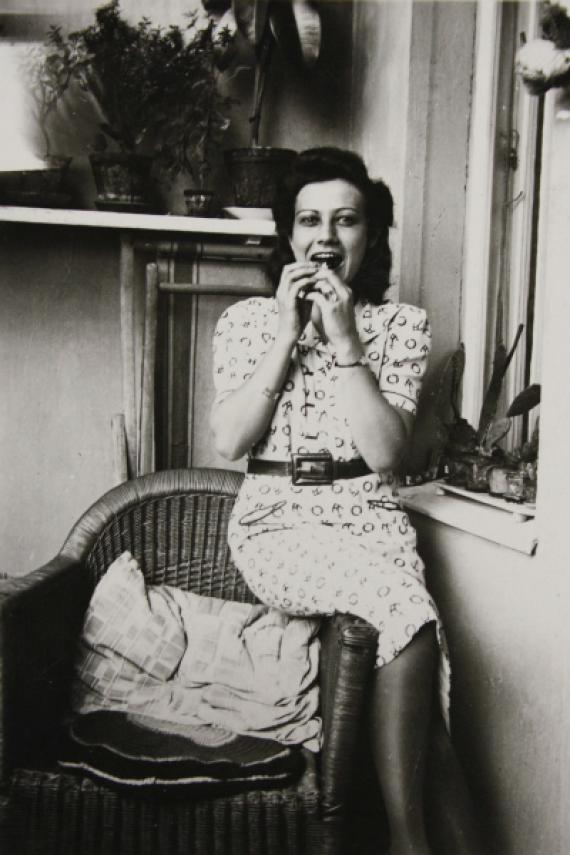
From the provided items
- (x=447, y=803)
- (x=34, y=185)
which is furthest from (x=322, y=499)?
(x=34, y=185)

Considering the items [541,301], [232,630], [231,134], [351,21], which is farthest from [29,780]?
[351,21]

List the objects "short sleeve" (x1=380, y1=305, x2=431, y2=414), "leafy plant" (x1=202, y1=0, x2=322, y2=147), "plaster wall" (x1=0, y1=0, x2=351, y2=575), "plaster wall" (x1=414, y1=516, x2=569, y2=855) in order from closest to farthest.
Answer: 1. "plaster wall" (x1=414, y1=516, x2=569, y2=855)
2. "short sleeve" (x1=380, y1=305, x2=431, y2=414)
3. "leafy plant" (x1=202, y1=0, x2=322, y2=147)
4. "plaster wall" (x1=0, y1=0, x2=351, y2=575)

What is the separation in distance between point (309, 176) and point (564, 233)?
608 millimetres

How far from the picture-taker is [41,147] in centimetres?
225

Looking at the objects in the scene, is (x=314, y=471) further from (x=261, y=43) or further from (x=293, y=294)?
(x=261, y=43)

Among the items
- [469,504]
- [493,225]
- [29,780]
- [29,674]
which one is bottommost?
[29,780]

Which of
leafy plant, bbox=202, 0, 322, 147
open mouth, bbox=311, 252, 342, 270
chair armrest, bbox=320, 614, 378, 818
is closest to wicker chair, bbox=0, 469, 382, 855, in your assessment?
chair armrest, bbox=320, 614, 378, 818

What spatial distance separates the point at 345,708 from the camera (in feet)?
4.53

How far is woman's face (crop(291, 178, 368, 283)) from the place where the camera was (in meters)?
1.79

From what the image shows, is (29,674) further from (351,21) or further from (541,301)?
(351,21)

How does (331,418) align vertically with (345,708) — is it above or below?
above

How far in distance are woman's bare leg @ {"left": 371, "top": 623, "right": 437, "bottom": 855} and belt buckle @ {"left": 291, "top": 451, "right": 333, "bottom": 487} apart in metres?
0.40

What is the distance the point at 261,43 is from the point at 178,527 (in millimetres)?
1242

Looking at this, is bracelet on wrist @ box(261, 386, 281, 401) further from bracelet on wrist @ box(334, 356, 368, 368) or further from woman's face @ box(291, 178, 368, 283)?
woman's face @ box(291, 178, 368, 283)
